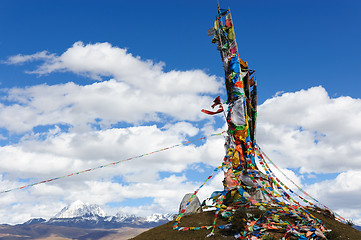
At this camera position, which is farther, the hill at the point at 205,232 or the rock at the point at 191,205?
the rock at the point at 191,205

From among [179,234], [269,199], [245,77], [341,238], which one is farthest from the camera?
[245,77]

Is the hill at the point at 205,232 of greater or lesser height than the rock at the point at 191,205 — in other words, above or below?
below

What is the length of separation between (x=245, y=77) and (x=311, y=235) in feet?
35.6

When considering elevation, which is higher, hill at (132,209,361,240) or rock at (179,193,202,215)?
rock at (179,193,202,215)

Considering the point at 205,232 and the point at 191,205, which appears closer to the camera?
the point at 205,232

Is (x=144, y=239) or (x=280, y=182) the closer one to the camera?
(x=144, y=239)

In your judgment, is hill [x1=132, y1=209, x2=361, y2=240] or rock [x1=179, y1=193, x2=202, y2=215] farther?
rock [x1=179, y1=193, x2=202, y2=215]

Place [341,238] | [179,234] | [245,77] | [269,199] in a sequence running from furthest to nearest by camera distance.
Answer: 1. [245,77]
2. [269,199]
3. [179,234]
4. [341,238]

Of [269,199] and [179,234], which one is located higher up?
[269,199]

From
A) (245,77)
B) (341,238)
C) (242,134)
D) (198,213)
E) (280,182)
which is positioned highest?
(245,77)

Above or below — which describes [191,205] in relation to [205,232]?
above

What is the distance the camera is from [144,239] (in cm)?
1599

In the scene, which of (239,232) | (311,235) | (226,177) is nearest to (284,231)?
(311,235)

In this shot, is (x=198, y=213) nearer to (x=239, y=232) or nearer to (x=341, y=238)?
(x=239, y=232)
